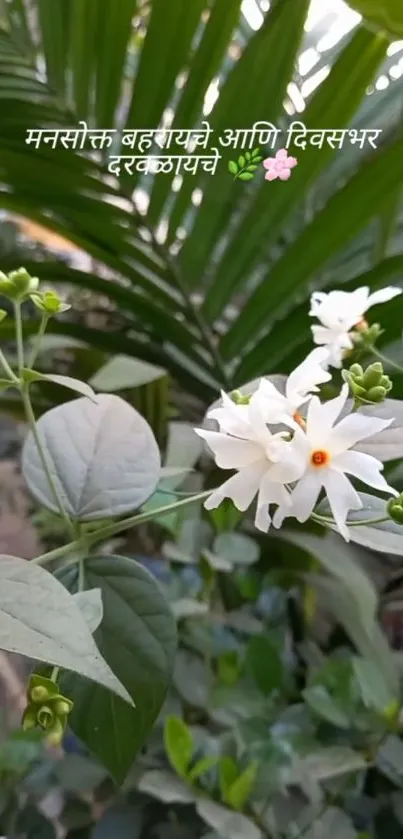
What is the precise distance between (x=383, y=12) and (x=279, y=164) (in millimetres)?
69

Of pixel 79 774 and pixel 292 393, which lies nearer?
pixel 292 393

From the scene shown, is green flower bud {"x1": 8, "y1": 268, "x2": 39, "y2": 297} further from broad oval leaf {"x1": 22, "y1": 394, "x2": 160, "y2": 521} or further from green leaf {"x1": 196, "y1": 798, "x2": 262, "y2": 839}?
green leaf {"x1": 196, "y1": 798, "x2": 262, "y2": 839}

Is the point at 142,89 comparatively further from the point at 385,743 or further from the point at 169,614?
the point at 385,743

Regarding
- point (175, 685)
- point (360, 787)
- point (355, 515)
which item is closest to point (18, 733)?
point (175, 685)

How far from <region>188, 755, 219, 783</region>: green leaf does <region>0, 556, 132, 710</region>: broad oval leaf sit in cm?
27

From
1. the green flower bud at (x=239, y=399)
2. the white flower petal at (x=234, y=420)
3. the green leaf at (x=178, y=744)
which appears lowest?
the green leaf at (x=178, y=744)

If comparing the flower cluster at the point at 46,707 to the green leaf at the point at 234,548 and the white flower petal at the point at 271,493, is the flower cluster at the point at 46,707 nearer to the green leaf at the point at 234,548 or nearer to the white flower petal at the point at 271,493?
the white flower petal at the point at 271,493

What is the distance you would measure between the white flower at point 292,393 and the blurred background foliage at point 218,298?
0.13 m

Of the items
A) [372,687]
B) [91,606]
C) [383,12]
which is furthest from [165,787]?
[383,12]

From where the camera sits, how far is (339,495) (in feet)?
0.70

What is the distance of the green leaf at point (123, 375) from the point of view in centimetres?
45

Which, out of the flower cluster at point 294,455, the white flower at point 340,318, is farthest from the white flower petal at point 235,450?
the white flower at point 340,318

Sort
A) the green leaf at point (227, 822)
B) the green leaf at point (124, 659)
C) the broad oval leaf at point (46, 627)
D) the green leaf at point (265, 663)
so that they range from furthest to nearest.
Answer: the green leaf at point (265, 663)
the green leaf at point (227, 822)
the green leaf at point (124, 659)
the broad oval leaf at point (46, 627)

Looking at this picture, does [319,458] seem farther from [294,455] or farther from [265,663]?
[265,663]
